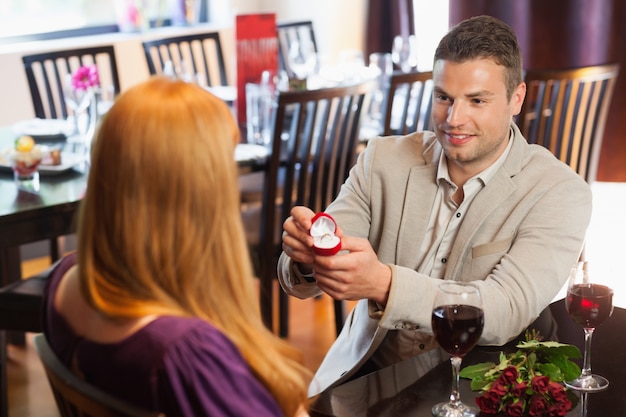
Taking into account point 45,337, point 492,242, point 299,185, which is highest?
point 45,337

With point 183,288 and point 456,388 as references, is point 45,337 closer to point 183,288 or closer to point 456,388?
point 183,288

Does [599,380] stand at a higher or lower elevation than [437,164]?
lower

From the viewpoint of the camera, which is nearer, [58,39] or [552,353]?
[552,353]

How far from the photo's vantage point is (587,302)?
1.56 meters

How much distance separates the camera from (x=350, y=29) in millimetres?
5598

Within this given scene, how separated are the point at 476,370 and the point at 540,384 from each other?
14 centimetres

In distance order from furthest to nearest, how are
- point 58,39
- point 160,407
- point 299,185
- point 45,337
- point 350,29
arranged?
point 350,29
point 58,39
point 299,185
point 45,337
point 160,407

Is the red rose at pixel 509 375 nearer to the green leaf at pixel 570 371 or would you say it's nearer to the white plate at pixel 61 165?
the green leaf at pixel 570 371

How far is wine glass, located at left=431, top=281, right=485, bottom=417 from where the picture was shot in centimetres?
140

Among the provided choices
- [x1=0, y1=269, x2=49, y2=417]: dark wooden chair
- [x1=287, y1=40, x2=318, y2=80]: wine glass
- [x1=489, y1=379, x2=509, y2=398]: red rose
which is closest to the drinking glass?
[x1=287, y1=40, x2=318, y2=80]: wine glass

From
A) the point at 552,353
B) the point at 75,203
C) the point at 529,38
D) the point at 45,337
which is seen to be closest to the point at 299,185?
the point at 75,203

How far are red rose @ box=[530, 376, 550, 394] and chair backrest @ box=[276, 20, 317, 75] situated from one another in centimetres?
342

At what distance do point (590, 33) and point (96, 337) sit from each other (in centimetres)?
429

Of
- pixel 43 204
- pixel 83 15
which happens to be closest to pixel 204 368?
pixel 43 204
